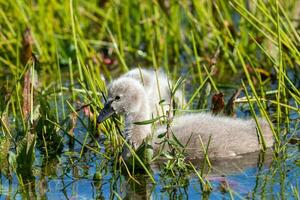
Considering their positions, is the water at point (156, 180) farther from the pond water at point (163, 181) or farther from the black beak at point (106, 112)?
the black beak at point (106, 112)

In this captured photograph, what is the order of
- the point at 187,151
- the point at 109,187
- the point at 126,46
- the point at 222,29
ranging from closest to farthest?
the point at 109,187
the point at 187,151
the point at 222,29
the point at 126,46

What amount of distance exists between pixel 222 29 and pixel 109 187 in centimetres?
301

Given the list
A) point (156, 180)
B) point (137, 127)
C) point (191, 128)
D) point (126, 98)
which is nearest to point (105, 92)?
point (126, 98)

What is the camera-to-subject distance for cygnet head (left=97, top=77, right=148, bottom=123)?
608cm

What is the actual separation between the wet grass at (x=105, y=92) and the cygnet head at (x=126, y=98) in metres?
0.14

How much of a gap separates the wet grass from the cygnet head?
0.14 meters

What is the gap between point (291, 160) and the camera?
5777mm

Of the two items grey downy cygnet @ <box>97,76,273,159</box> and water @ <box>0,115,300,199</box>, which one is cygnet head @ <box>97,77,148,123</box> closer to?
grey downy cygnet @ <box>97,76,273,159</box>

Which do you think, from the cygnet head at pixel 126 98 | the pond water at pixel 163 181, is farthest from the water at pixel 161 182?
the cygnet head at pixel 126 98

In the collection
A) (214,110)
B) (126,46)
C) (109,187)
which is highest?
(126,46)

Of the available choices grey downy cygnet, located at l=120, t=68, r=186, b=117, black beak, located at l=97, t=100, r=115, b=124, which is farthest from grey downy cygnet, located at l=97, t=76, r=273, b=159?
grey downy cygnet, located at l=120, t=68, r=186, b=117

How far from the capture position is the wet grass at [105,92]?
5520mm

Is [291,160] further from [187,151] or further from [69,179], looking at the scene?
[69,179]

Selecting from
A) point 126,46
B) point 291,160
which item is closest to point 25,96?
point 291,160
